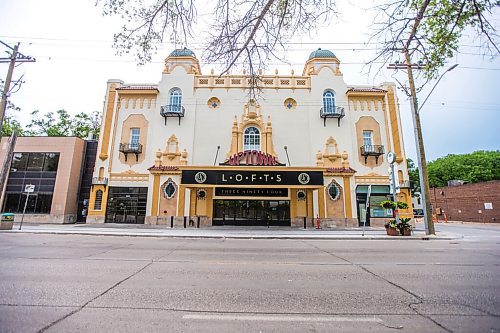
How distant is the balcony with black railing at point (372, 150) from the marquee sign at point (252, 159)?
8581 mm

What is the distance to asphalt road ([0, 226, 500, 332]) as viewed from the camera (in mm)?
3289

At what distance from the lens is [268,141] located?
83.5 ft

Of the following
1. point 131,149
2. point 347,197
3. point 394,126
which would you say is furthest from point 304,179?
point 131,149

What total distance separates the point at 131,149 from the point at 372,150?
22882mm

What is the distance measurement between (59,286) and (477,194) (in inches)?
1710

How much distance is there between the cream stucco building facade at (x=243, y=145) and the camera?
938 inches

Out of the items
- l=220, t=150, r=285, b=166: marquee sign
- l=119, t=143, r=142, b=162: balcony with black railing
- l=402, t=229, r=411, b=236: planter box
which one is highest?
l=119, t=143, r=142, b=162: balcony with black railing

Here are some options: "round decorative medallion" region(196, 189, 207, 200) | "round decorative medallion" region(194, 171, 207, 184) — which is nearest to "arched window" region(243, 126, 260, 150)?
"round decorative medallion" region(196, 189, 207, 200)

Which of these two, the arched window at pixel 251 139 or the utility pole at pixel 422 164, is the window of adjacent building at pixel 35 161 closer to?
the arched window at pixel 251 139

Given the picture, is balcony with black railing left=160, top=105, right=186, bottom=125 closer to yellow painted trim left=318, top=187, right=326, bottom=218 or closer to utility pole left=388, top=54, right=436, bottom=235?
yellow painted trim left=318, top=187, right=326, bottom=218

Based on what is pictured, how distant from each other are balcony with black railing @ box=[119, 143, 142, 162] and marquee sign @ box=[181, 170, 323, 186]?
259 inches

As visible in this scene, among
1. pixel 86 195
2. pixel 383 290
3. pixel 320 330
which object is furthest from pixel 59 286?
pixel 86 195

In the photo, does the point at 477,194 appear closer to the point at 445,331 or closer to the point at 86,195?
the point at 445,331

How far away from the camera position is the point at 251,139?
2598 centimetres
